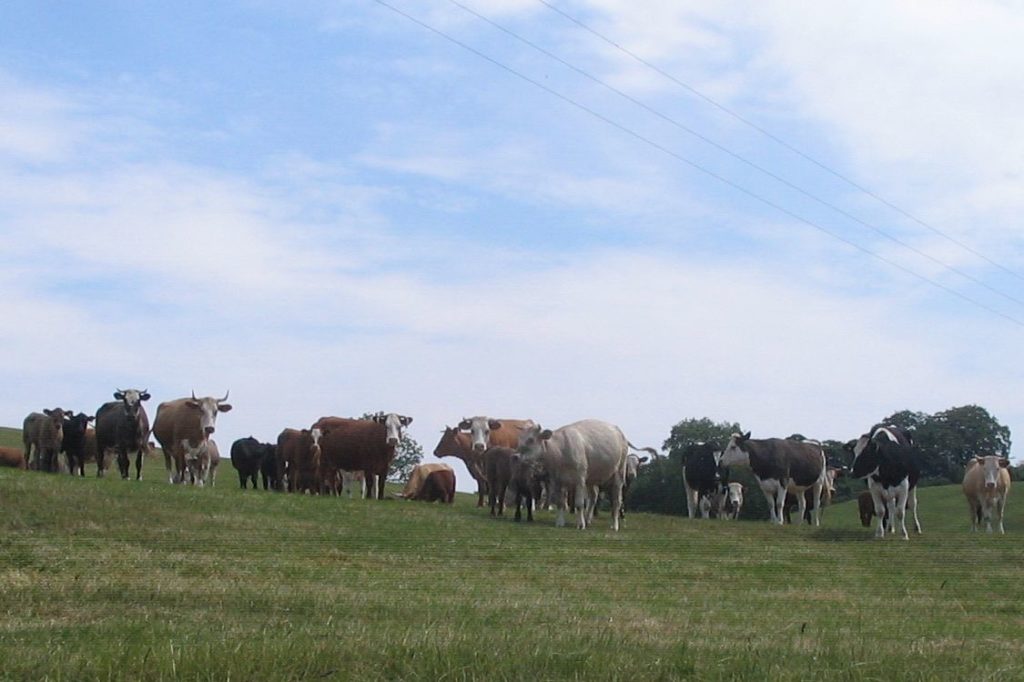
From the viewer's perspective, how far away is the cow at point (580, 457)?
2750 cm

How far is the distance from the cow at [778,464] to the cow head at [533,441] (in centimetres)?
828

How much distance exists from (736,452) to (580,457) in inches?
342

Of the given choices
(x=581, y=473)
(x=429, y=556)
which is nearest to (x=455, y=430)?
(x=581, y=473)

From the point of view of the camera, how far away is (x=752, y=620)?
40.2ft

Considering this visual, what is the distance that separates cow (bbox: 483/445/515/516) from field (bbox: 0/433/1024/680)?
5.38 feet

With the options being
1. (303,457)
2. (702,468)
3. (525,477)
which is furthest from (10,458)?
(525,477)

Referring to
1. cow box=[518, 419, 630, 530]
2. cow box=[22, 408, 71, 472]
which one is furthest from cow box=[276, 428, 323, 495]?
cow box=[518, 419, 630, 530]

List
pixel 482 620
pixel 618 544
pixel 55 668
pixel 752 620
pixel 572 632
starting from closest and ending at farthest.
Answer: pixel 55 668 → pixel 572 632 → pixel 482 620 → pixel 752 620 → pixel 618 544

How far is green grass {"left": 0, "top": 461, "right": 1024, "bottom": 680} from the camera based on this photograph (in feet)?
27.7

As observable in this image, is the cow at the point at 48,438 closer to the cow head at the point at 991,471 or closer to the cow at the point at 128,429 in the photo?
the cow at the point at 128,429

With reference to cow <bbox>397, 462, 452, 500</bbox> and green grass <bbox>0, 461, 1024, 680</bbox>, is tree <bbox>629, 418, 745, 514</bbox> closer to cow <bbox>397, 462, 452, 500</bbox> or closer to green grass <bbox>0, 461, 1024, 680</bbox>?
cow <bbox>397, 462, 452, 500</bbox>

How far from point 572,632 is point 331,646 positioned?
2.22m

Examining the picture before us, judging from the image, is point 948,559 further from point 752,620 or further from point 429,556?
point 752,620

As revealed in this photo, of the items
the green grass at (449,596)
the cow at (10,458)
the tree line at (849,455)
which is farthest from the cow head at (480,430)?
the tree line at (849,455)
